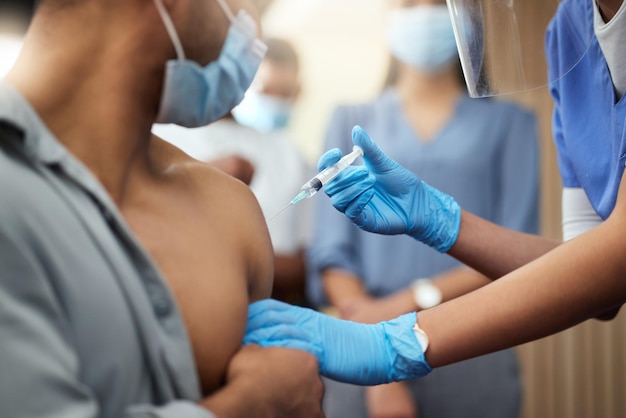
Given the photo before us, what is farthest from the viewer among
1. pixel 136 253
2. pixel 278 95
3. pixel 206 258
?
pixel 278 95

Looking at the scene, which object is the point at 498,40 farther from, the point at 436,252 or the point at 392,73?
the point at 392,73

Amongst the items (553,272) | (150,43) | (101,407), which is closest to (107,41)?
(150,43)

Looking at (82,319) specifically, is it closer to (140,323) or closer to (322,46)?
(140,323)

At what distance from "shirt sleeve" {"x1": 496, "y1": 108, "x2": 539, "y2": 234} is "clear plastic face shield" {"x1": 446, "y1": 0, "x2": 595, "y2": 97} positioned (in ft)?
2.90

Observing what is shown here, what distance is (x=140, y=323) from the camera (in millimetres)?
923

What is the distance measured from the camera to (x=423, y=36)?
7.50ft

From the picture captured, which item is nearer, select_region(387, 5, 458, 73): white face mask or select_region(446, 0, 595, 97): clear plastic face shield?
select_region(446, 0, 595, 97): clear plastic face shield

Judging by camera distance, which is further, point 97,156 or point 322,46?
point 322,46

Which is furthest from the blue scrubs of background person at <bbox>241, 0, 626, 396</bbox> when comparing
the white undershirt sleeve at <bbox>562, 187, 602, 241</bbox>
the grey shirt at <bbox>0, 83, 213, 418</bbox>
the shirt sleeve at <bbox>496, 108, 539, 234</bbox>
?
the shirt sleeve at <bbox>496, 108, 539, 234</bbox>

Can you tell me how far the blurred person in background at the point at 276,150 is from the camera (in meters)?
2.59

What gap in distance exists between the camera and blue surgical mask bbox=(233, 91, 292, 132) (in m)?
2.83

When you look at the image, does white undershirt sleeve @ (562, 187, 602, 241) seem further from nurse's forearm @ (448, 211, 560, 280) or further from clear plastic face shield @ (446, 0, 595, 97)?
clear plastic face shield @ (446, 0, 595, 97)

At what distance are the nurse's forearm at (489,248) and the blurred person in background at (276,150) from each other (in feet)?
3.29

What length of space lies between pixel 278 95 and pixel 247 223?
176 cm
